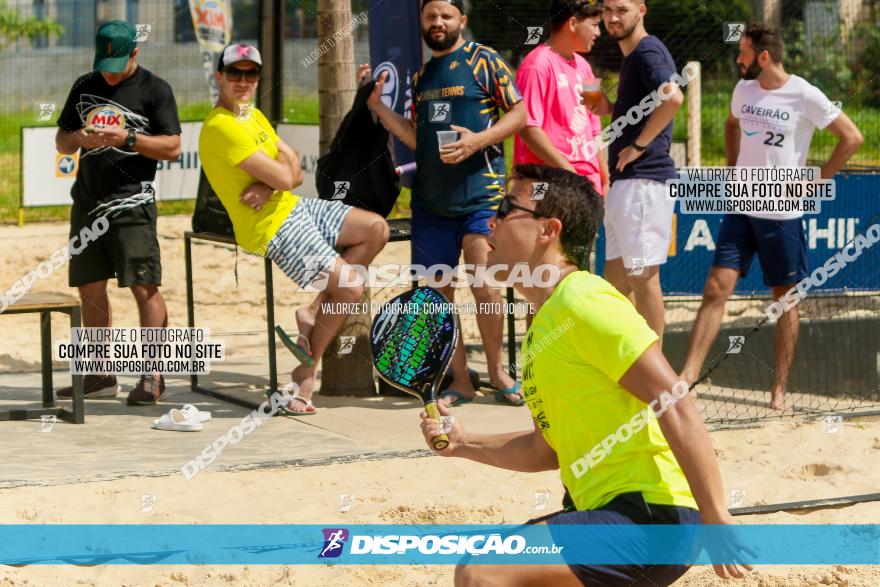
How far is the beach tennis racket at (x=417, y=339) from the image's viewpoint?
3.85 metres

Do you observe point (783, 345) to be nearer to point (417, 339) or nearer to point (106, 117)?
point (106, 117)

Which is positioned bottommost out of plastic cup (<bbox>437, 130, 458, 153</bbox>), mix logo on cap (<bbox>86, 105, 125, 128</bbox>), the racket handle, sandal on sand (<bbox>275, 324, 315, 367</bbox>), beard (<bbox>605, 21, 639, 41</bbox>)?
sandal on sand (<bbox>275, 324, 315, 367</bbox>)

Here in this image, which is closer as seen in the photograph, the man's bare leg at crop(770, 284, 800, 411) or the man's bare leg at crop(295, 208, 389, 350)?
the man's bare leg at crop(295, 208, 389, 350)

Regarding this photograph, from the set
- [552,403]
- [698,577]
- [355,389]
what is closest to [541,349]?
[552,403]

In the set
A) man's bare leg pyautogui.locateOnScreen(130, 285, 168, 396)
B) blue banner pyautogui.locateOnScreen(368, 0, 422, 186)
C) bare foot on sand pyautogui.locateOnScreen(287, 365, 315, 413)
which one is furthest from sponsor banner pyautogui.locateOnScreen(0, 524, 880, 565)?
blue banner pyautogui.locateOnScreen(368, 0, 422, 186)

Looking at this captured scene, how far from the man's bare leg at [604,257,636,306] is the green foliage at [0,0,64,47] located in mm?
16561

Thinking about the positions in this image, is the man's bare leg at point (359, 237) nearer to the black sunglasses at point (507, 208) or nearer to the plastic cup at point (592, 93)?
the plastic cup at point (592, 93)

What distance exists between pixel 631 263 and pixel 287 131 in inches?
254

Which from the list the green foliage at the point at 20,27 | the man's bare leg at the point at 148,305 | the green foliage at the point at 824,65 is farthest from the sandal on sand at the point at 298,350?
the green foliage at the point at 20,27

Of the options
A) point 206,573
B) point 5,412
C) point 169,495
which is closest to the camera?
point 206,573

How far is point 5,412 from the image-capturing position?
289 inches

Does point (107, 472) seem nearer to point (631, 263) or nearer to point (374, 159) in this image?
point (374, 159)

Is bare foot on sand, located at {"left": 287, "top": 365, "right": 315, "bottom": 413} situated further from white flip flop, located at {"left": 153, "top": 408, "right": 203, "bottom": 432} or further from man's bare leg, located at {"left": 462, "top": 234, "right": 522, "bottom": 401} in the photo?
man's bare leg, located at {"left": 462, "top": 234, "right": 522, "bottom": 401}

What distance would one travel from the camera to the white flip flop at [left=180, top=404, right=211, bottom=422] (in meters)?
7.18
